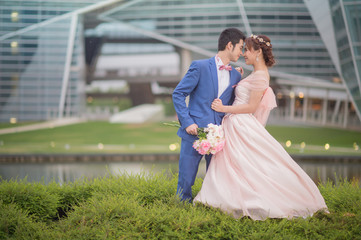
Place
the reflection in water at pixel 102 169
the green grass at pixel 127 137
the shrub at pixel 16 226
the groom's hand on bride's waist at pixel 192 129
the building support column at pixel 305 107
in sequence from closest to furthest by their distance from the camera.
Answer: the shrub at pixel 16 226, the groom's hand on bride's waist at pixel 192 129, the reflection in water at pixel 102 169, the green grass at pixel 127 137, the building support column at pixel 305 107

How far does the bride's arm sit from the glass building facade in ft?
98.9

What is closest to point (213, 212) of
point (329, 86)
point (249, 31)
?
point (329, 86)

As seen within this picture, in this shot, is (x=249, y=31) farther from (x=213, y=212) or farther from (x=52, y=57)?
(x=213, y=212)

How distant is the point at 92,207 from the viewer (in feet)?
14.8

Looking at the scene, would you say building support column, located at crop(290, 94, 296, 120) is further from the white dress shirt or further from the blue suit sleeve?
the blue suit sleeve

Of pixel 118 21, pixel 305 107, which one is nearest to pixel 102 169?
pixel 305 107

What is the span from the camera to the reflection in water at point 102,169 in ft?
35.2

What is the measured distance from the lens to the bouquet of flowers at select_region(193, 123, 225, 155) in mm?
4367

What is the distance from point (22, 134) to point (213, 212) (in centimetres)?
2418

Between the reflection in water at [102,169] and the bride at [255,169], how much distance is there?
5.79 m

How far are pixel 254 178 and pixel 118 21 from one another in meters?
37.3

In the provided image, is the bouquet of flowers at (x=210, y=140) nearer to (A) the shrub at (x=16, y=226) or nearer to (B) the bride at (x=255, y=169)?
(B) the bride at (x=255, y=169)

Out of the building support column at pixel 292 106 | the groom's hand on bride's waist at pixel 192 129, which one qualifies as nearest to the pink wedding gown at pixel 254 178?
the groom's hand on bride's waist at pixel 192 129

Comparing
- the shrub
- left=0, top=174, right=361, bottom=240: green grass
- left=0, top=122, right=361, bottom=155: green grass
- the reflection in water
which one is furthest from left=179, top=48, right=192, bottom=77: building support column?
the shrub
